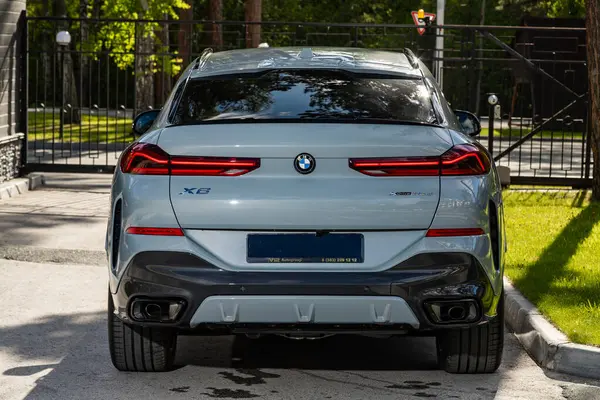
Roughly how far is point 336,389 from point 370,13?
63.0m

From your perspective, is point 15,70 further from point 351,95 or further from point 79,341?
point 351,95

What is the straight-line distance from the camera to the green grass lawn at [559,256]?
25.3ft

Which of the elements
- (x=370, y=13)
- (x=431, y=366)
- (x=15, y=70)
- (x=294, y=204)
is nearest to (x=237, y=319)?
(x=294, y=204)

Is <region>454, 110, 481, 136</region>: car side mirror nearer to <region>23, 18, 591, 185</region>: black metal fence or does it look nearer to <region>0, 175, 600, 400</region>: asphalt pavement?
<region>0, 175, 600, 400</region>: asphalt pavement

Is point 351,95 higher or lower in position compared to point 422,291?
higher

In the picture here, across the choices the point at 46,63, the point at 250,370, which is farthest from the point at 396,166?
the point at 46,63

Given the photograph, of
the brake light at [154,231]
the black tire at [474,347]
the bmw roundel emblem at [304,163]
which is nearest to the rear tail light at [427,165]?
the bmw roundel emblem at [304,163]

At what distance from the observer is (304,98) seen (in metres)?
6.43

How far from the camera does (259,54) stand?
721 cm

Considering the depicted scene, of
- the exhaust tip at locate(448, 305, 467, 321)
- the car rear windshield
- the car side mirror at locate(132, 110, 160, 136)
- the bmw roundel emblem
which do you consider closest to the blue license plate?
the bmw roundel emblem

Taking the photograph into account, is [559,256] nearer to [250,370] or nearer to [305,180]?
[250,370]

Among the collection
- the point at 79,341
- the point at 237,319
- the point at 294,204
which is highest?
the point at 294,204

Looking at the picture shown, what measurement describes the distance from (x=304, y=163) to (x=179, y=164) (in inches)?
22.3

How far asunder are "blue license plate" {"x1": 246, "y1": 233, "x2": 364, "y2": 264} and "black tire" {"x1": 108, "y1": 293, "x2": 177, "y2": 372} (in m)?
0.85
